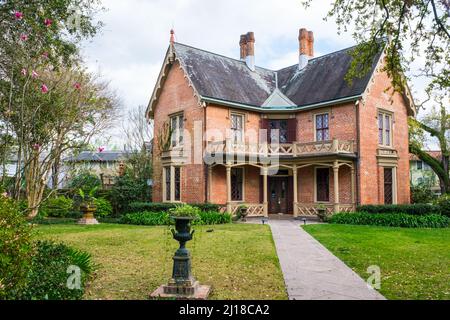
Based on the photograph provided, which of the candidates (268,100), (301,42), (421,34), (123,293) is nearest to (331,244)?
(421,34)

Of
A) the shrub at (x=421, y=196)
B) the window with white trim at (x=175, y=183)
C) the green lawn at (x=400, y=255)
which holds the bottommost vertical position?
the green lawn at (x=400, y=255)

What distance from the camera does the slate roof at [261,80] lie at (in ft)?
73.2

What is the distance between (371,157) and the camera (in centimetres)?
2180

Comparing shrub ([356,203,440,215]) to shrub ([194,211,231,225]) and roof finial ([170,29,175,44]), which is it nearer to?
shrub ([194,211,231,225])

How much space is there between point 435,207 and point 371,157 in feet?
14.6

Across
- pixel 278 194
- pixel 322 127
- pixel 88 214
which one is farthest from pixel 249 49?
pixel 88 214

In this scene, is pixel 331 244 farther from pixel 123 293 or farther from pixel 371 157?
pixel 371 157

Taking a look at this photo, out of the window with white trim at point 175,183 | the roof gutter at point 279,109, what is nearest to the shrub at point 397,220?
the roof gutter at point 279,109

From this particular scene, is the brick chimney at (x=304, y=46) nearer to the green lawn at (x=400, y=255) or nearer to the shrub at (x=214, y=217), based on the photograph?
the shrub at (x=214, y=217)

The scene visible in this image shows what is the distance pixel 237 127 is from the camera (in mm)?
23344

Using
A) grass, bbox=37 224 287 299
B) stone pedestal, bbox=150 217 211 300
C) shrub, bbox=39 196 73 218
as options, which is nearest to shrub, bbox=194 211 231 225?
grass, bbox=37 224 287 299

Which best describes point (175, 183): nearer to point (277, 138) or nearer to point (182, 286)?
point (277, 138)

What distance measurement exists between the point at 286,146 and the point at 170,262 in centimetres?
1469

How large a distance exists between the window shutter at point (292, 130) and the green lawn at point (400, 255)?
27.2ft
